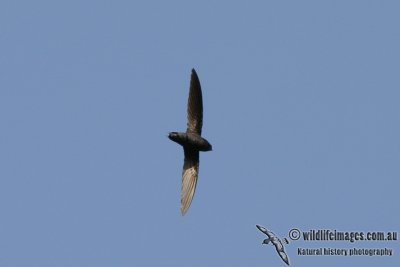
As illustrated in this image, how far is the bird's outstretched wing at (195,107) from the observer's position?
67.7 ft

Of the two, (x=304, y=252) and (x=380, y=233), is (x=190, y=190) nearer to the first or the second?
(x=304, y=252)

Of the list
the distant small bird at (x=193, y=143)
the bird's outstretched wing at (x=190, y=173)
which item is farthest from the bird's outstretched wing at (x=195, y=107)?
the bird's outstretched wing at (x=190, y=173)

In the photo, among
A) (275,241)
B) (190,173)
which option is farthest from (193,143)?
(275,241)

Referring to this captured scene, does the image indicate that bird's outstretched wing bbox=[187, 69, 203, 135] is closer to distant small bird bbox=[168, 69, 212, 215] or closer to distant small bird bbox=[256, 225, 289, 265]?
distant small bird bbox=[168, 69, 212, 215]

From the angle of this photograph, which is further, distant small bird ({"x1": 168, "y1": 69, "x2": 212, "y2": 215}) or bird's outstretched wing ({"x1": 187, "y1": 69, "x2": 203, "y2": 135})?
bird's outstretched wing ({"x1": 187, "y1": 69, "x2": 203, "y2": 135})

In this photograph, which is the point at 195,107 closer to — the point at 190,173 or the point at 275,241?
the point at 190,173

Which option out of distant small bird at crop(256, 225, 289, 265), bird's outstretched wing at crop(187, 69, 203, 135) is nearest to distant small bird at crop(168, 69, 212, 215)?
bird's outstretched wing at crop(187, 69, 203, 135)

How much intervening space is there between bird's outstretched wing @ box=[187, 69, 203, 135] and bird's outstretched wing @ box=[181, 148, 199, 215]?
59 centimetres

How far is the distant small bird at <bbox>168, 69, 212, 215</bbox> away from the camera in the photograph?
20438 mm

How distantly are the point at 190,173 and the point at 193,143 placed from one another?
2.95ft

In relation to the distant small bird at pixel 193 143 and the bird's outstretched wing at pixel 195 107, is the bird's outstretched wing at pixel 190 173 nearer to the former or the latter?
the distant small bird at pixel 193 143

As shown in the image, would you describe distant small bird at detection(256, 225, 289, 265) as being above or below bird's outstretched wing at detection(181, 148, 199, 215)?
below

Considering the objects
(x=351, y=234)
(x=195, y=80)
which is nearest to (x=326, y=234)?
(x=351, y=234)

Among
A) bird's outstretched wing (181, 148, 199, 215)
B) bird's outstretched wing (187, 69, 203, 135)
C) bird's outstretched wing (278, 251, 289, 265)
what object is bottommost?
bird's outstretched wing (278, 251, 289, 265)
